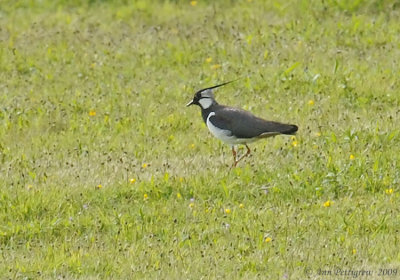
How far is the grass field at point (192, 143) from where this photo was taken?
782cm

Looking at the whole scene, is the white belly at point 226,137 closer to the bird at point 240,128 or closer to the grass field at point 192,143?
the bird at point 240,128

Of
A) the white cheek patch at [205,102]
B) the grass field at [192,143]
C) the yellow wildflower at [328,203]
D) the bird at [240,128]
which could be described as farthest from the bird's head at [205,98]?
the yellow wildflower at [328,203]

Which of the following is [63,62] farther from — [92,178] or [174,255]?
[174,255]

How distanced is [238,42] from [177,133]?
3.02 meters

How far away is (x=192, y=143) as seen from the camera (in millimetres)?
10562

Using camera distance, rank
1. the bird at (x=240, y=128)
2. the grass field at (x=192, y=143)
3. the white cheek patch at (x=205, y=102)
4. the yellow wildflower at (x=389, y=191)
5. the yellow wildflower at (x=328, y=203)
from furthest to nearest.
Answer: the white cheek patch at (x=205, y=102), the bird at (x=240, y=128), the yellow wildflower at (x=389, y=191), the yellow wildflower at (x=328, y=203), the grass field at (x=192, y=143)

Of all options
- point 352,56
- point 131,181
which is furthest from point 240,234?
point 352,56

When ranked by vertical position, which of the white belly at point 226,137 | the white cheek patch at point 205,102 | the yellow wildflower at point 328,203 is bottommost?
the yellow wildflower at point 328,203

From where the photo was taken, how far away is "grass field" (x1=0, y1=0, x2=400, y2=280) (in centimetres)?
782

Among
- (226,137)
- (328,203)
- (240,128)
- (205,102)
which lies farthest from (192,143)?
(328,203)

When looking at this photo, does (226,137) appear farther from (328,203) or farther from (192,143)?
(328,203)

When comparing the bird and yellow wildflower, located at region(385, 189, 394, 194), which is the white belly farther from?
yellow wildflower, located at region(385, 189, 394, 194)

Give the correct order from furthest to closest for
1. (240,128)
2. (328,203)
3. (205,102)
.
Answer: (205,102) < (240,128) < (328,203)

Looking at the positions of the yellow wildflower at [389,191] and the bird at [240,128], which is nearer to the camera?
the yellow wildflower at [389,191]
